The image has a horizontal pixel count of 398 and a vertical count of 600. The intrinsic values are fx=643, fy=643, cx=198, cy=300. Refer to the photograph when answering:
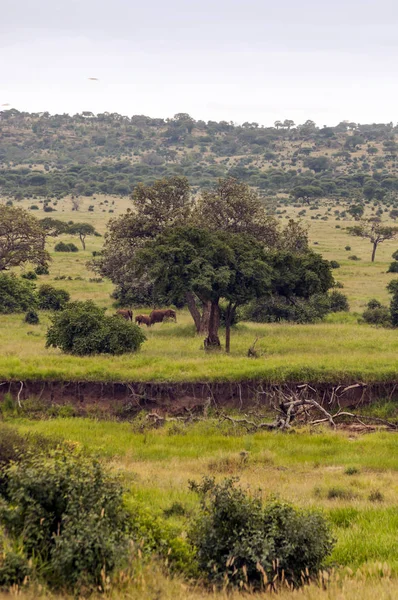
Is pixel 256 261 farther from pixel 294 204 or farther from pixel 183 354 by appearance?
pixel 294 204

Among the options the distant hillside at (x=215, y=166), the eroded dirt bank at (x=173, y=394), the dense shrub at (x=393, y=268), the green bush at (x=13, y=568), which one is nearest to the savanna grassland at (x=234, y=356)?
the eroded dirt bank at (x=173, y=394)

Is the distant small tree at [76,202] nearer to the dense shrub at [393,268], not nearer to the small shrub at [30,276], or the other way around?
the small shrub at [30,276]

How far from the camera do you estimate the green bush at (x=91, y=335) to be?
25641 mm

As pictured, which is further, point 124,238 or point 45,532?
point 124,238

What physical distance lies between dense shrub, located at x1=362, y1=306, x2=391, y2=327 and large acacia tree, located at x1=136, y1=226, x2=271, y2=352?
31.4ft

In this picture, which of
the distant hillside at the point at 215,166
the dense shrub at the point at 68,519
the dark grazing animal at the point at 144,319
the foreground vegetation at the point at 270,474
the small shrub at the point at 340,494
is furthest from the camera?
the distant hillside at the point at 215,166

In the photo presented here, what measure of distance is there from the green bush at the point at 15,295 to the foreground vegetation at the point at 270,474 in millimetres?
17565

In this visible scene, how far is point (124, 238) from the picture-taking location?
35.6m

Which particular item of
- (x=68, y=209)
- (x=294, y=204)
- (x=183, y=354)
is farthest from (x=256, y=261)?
(x=294, y=204)

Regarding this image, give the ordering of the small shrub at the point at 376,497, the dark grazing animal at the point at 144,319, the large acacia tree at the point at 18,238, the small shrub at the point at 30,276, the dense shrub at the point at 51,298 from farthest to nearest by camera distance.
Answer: the small shrub at the point at 30,276, the dense shrub at the point at 51,298, the large acacia tree at the point at 18,238, the dark grazing animal at the point at 144,319, the small shrub at the point at 376,497

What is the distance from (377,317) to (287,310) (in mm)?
5011

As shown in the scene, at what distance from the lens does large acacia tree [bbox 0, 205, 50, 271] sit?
37719mm

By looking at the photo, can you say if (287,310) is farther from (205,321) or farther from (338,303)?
(205,321)

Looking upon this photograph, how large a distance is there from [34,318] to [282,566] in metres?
28.2
